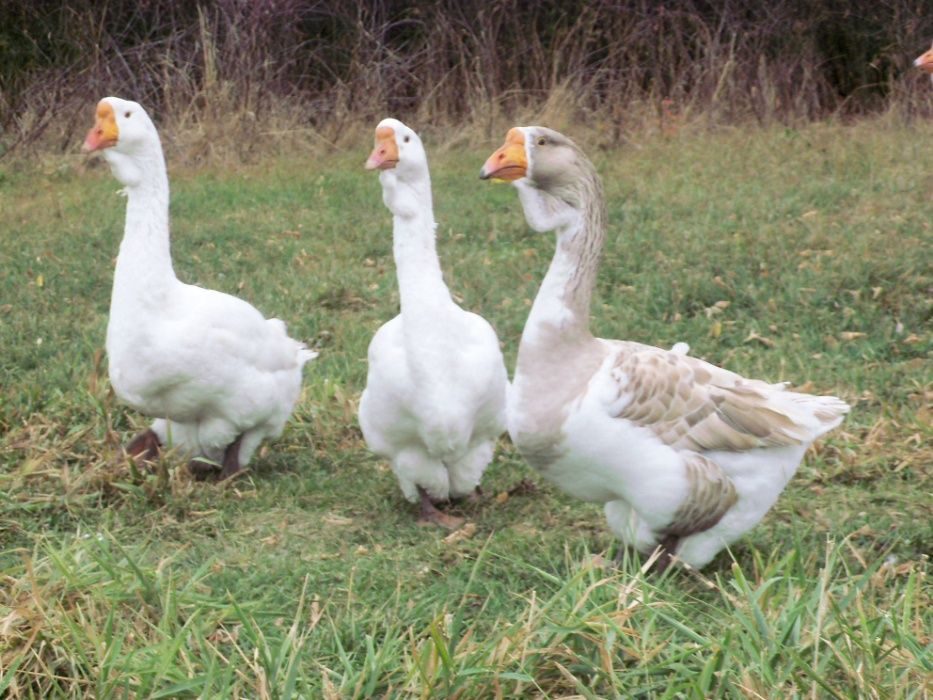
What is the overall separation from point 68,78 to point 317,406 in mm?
6802

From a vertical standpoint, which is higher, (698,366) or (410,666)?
(698,366)

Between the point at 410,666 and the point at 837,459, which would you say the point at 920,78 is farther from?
the point at 410,666

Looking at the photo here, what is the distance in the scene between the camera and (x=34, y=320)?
22.1 feet

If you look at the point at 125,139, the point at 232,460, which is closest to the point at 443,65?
the point at 125,139

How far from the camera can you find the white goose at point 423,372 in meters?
4.34

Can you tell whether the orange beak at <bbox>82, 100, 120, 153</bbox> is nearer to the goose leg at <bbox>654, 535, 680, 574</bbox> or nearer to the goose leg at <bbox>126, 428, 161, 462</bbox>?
the goose leg at <bbox>126, 428, 161, 462</bbox>

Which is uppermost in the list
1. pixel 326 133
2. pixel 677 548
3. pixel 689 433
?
pixel 689 433

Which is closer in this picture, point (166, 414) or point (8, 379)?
point (166, 414)

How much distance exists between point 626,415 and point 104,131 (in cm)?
235

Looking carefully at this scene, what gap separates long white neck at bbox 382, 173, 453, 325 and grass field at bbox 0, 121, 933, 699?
0.81 m

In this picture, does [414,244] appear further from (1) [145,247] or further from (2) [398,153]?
(1) [145,247]

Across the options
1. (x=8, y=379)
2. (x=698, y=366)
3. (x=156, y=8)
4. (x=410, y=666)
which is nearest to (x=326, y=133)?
(x=156, y=8)

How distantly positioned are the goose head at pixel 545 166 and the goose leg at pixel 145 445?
1.89m

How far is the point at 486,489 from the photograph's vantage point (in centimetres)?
501
